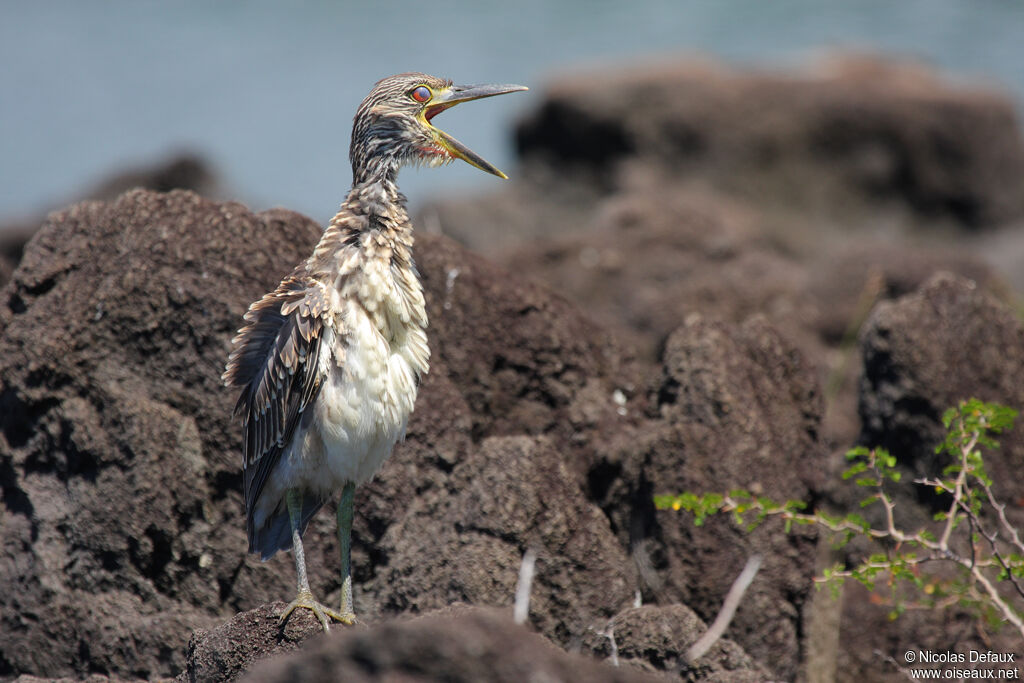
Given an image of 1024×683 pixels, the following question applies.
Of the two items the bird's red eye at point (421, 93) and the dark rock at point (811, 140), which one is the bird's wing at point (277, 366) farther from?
the dark rock at point (811, 140)

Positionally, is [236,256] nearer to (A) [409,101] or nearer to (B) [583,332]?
(A) [409,101]

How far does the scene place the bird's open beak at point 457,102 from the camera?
533cm

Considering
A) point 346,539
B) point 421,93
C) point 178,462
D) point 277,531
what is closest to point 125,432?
point 178,462

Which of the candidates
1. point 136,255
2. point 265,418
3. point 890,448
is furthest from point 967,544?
point 136,255

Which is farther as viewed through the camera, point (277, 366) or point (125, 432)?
point (125, 432)

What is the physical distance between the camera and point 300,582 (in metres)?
4.59

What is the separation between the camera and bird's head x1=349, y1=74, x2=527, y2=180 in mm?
5219

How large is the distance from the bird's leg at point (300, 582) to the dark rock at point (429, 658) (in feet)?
5.86

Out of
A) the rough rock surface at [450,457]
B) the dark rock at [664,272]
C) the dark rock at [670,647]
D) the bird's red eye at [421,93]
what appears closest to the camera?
the dark rock at [670,647]

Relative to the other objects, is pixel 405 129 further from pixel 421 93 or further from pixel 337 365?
pixel 337 365

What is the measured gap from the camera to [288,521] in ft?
16.6

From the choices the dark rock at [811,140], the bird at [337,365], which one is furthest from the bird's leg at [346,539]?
the dark rock at [811,140]

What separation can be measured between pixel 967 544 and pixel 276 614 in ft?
11.9

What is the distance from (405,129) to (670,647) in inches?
108
